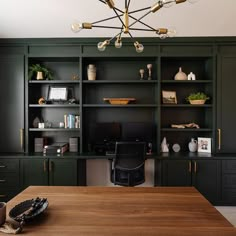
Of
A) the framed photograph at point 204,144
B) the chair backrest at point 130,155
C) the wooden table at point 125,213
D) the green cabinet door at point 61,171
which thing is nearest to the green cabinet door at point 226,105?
the framed photograph at point 204,144

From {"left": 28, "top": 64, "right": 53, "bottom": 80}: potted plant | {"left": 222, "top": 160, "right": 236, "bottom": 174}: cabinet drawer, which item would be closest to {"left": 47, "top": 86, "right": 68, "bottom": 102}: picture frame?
{"left": 28, "top": 64, "right": 53, "bottom": 80}: potted plant

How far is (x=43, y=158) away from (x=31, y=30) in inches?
79.8

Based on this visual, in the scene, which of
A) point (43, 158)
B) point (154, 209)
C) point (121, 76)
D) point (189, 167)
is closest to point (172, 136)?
point (189, 167)

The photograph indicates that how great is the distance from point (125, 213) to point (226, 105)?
117 inches

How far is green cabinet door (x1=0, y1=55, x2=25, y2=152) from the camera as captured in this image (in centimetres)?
366

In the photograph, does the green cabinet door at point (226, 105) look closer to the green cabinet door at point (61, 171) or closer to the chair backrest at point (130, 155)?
the chair backrest at point (130, 155)

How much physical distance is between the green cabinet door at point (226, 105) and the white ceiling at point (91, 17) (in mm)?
516

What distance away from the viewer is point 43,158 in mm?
3404

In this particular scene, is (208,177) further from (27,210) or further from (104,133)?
(27,210)

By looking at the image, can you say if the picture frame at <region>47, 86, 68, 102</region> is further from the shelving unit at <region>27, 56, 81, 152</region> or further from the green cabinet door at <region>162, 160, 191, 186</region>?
the green cabinet door at <region>162, 160, 191, 186</region>

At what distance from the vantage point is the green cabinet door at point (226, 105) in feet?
11.7

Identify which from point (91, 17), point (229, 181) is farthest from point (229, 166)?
point (91, 17)

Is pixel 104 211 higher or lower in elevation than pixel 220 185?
higher

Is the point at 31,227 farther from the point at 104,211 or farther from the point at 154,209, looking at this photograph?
the point at 154,209
